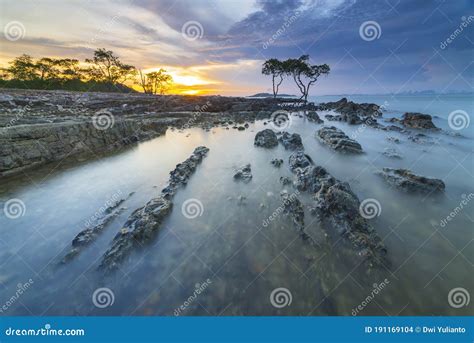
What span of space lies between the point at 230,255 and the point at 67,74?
110398 millimetres

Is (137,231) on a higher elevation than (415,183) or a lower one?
lower

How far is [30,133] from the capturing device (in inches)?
489

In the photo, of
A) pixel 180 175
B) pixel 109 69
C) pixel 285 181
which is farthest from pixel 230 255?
pixel 109 69

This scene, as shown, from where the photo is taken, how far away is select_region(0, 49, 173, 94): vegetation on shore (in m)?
71.6

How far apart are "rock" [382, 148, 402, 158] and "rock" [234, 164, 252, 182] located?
32.6 ft

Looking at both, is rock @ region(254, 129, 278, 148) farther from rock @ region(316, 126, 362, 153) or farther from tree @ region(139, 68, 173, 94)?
tree @ region(139, 68, 173, 94)

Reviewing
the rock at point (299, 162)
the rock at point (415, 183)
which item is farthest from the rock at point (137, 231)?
the rock at point (415, 183)

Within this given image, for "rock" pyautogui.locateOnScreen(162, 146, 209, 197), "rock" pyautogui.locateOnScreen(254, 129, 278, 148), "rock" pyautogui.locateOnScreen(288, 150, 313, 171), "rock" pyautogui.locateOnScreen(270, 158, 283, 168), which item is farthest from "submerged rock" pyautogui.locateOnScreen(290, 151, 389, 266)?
"rock" pyautogui.locateOnScreen(254, 129, 278, 148)

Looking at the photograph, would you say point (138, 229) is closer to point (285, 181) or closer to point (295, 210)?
point (295, 210)

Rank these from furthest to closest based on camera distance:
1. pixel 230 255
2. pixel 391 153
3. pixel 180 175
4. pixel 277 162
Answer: pixel 391 153 → pixel 277 162 → pixel 180 175 → pixel 230 255

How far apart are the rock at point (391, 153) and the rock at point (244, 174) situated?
992 centimetres

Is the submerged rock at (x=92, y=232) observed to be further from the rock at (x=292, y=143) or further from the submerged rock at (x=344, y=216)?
the rock at (x=292, y=143)

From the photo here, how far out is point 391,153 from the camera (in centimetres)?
1459

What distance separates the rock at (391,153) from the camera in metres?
14.1
